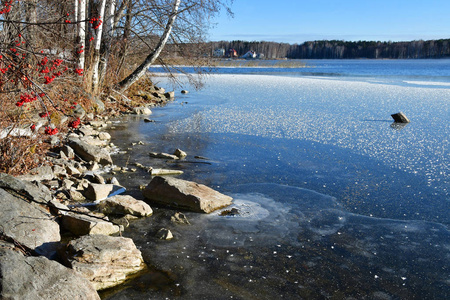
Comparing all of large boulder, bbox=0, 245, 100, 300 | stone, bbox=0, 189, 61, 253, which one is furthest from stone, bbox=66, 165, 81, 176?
large boulder, bbox=0, 245, 100, 300

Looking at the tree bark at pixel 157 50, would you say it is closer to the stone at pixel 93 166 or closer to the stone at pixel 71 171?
the stone at pixel 93 166

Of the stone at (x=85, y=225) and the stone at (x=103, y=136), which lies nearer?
the stone at (x=85, y=225)

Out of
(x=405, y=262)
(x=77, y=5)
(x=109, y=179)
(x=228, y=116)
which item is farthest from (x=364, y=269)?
(x=77, y=5)

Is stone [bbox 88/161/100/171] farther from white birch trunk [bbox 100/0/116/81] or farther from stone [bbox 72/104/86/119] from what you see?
white birch trunk [bbox 100/0/116/81]

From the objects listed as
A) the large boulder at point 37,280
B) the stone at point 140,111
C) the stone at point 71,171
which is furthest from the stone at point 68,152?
the stone at point 140,111

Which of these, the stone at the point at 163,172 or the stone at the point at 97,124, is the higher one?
the stone at the point at 97,124

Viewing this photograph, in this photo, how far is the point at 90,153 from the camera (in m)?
7.71

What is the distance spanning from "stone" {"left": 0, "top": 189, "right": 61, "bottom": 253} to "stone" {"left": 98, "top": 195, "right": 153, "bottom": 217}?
97 cm

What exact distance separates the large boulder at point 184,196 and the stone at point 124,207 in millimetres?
420

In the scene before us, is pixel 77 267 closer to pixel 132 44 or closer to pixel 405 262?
pixel 405 262

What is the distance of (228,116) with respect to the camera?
1408 cm

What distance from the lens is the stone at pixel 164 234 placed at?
4980 mm

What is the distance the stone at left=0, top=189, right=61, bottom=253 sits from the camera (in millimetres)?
4293

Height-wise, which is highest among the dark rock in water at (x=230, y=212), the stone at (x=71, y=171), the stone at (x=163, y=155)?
the stone at (x=71, y=171)
